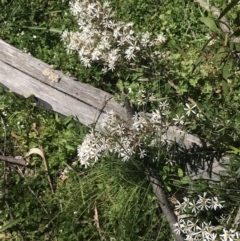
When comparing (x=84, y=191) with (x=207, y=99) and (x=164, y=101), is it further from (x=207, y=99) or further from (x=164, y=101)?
(x=207, y=99)

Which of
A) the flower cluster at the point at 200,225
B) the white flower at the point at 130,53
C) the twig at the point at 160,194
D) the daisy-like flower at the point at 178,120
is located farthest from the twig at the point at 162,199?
the white flower at the point at 130,53

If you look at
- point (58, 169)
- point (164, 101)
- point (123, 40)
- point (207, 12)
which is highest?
point (207, 12)

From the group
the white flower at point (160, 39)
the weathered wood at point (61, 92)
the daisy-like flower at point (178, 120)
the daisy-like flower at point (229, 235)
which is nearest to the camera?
the daisy-like flower at point (229, 235)

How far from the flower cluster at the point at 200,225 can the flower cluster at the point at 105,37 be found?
4.04 ft

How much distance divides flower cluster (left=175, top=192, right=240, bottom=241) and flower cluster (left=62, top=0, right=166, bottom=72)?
123cm

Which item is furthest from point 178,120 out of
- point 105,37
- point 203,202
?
point 105,37

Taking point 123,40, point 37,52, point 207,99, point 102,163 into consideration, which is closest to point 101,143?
point 102,163

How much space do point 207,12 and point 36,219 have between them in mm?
2359

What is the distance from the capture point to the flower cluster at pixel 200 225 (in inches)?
140

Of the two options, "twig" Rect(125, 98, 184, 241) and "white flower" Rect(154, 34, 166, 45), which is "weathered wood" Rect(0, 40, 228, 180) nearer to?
"twig" Rect(125, 98, 184, 241)

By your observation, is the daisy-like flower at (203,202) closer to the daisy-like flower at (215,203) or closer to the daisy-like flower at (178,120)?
the daisy-like flower at (215,203)

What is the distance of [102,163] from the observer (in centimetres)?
441

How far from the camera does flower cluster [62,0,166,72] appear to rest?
4145 mm

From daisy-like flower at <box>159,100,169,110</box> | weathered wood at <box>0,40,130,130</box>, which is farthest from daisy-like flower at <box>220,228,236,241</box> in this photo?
weathered wood at <box>0,40,130,130</box>
